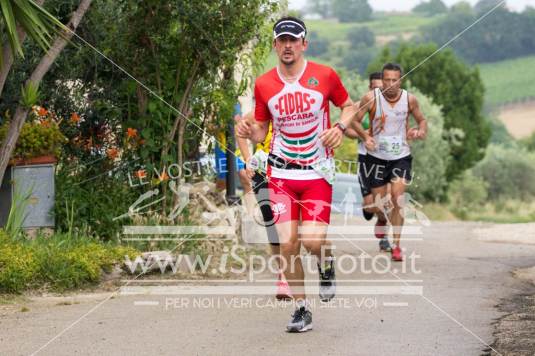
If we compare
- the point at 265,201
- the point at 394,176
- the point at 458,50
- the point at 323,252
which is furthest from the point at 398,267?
the point at 458,50

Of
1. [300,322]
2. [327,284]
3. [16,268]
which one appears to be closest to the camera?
[300,322]

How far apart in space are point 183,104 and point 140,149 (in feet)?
2.35

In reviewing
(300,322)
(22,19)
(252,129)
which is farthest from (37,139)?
(300,322)

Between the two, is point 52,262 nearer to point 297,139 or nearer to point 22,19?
point 22,19

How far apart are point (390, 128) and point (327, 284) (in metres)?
4.12

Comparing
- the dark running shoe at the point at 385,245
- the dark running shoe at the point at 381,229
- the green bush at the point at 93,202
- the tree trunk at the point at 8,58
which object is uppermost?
the tree trunk at the point at 8,58

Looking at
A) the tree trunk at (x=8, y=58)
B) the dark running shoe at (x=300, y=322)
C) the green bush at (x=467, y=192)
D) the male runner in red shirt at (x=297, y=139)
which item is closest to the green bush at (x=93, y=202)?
the tree trunk at (x=8, y=58)

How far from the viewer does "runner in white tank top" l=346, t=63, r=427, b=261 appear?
41.1 ft

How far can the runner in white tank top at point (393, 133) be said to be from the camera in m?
12.5

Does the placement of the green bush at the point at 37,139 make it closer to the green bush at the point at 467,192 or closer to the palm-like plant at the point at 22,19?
the palm-like plant at the point at 22,19

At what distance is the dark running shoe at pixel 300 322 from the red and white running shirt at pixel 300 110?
40.7 inches

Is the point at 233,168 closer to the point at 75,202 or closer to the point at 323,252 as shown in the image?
the point at 75,202

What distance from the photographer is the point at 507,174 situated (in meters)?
72.5

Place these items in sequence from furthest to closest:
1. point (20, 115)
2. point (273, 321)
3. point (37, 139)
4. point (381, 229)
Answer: point (381, 229) → point (37, 139) → point (20, 115) → point (273, 321)
